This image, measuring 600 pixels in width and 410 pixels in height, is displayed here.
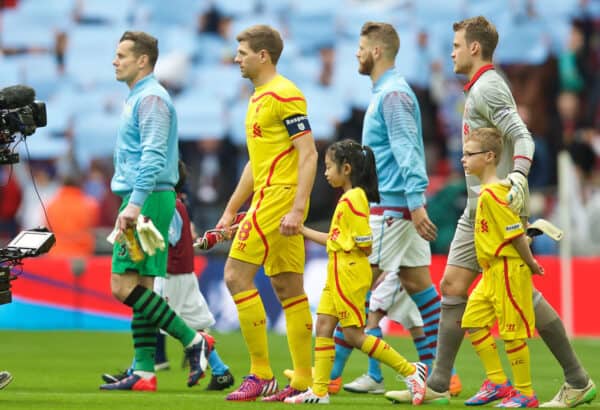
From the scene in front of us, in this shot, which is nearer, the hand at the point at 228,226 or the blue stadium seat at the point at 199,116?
the hand at the point at 228,226

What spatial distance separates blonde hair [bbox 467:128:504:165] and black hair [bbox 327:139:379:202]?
2.64 feet

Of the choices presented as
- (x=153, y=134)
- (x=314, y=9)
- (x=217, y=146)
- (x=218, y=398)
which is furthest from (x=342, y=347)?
(x=314, y=9)

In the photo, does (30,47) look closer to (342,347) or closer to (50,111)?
(50,111)

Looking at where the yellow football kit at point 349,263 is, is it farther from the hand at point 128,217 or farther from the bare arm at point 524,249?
the hand at point 128,217

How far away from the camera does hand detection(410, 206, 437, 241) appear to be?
970cm

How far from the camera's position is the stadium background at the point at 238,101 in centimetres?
1788

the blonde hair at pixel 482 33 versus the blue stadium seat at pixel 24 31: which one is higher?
the blue stadium seat at pixel 24 31

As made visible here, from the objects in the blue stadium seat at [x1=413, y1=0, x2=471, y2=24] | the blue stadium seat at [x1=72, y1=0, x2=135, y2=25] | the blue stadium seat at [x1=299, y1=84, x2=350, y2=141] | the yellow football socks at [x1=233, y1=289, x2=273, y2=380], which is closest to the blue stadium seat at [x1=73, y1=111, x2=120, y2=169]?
the blue stadium seat at [x1=72, y1=0, x2=135, y2=25]

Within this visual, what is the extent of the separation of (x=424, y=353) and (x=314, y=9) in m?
12.1

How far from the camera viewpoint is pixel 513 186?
8.36 m

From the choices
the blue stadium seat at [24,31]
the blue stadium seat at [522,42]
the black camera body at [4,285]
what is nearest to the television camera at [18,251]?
the black camera body at [4,285]

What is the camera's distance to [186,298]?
39.0 feet

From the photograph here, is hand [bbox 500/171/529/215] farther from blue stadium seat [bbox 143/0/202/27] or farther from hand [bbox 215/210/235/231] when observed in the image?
blue stadium seat [bbox 143/0/202/27]

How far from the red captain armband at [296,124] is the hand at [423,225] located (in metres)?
1.08
